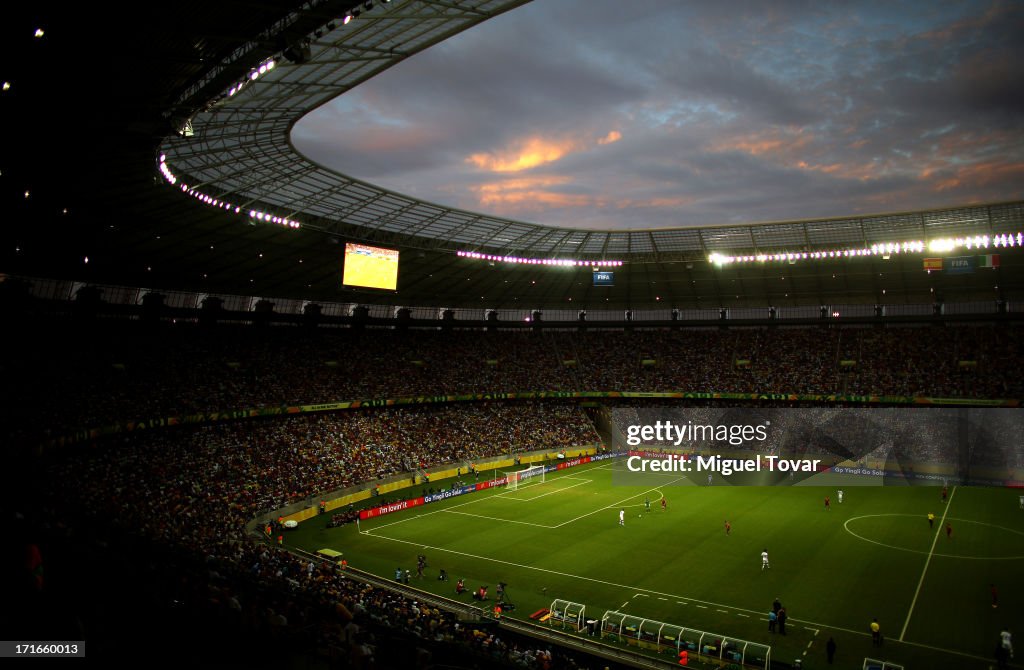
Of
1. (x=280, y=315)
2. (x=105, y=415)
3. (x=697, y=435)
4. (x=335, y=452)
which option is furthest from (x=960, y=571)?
(x=280, y=315)

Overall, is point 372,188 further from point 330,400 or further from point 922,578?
point 922,578

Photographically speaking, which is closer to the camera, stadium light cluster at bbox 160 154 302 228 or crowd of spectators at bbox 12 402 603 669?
crowd of spectators at bbox 12 402 603 669

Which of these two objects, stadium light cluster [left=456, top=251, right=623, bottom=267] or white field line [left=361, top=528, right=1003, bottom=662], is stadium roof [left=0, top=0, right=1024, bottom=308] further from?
white field line [left=361, top=528, right=1003, bottom=662]

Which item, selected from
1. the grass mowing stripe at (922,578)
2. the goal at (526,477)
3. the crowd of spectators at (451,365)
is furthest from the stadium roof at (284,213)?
the grass mowing stripe at (922,578)

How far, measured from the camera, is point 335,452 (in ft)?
165

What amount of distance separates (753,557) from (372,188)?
32829 millimetres

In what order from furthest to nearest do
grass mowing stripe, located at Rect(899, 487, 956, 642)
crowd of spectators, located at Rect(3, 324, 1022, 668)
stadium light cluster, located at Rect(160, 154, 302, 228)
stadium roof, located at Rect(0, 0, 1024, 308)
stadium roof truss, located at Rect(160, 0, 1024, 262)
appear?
stadium light cluster, located at Rect(160, 154, 302, 228) → grass mowing stripe, located at Rect(899, 487, 956, 642) → stadium roof truss, located at Rect(160, 0, 1024, 262) → stadium roof, located at Rect(0, 0, 1024, 308) → crowd of spectators, located at Rect(3, 324, 1022, 668)

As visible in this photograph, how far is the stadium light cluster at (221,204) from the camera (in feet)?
107

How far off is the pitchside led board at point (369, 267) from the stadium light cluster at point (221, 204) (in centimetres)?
439

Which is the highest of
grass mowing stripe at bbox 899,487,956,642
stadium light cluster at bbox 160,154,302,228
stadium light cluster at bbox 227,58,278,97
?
stadium light cluster at bbox 227,58,278,97

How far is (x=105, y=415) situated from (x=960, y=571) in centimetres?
4766

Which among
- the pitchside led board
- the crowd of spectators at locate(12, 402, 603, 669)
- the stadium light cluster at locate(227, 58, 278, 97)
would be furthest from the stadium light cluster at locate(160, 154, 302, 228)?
the crowd of spectators at locate(12, 402, 603, 669)

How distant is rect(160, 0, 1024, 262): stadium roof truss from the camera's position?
23.2 meters

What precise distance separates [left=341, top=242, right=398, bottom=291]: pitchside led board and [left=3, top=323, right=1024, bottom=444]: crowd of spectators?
Answer: 13.8 metres
